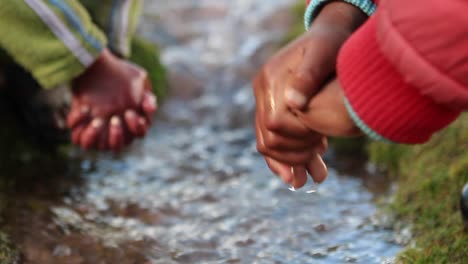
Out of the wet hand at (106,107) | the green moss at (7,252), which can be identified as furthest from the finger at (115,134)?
the green moss at (7,252)

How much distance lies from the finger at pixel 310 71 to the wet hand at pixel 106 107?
101cm

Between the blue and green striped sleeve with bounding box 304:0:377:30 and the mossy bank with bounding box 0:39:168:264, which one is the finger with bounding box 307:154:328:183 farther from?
the mossy bank with bounding box 0:39:168:264

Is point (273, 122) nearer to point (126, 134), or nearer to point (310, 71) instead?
point (310, 71)

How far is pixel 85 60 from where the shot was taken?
2561mm

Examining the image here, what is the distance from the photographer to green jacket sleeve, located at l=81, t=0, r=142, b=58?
3.34 metres

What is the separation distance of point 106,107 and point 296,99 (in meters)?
1.08

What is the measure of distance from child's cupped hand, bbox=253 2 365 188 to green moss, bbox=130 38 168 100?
7.50ft

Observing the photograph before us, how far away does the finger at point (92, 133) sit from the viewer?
2.64 m

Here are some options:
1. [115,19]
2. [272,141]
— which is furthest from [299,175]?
[115,19]

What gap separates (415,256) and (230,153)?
1.64 metres

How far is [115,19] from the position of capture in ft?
10.9

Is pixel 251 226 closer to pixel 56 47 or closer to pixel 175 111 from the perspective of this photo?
pixel 56 47

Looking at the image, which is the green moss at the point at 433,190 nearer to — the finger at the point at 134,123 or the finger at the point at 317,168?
the finger at the point at 317,168

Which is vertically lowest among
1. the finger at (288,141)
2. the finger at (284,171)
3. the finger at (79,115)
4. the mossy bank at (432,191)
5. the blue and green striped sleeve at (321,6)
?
the mossy bank at (432,191)
